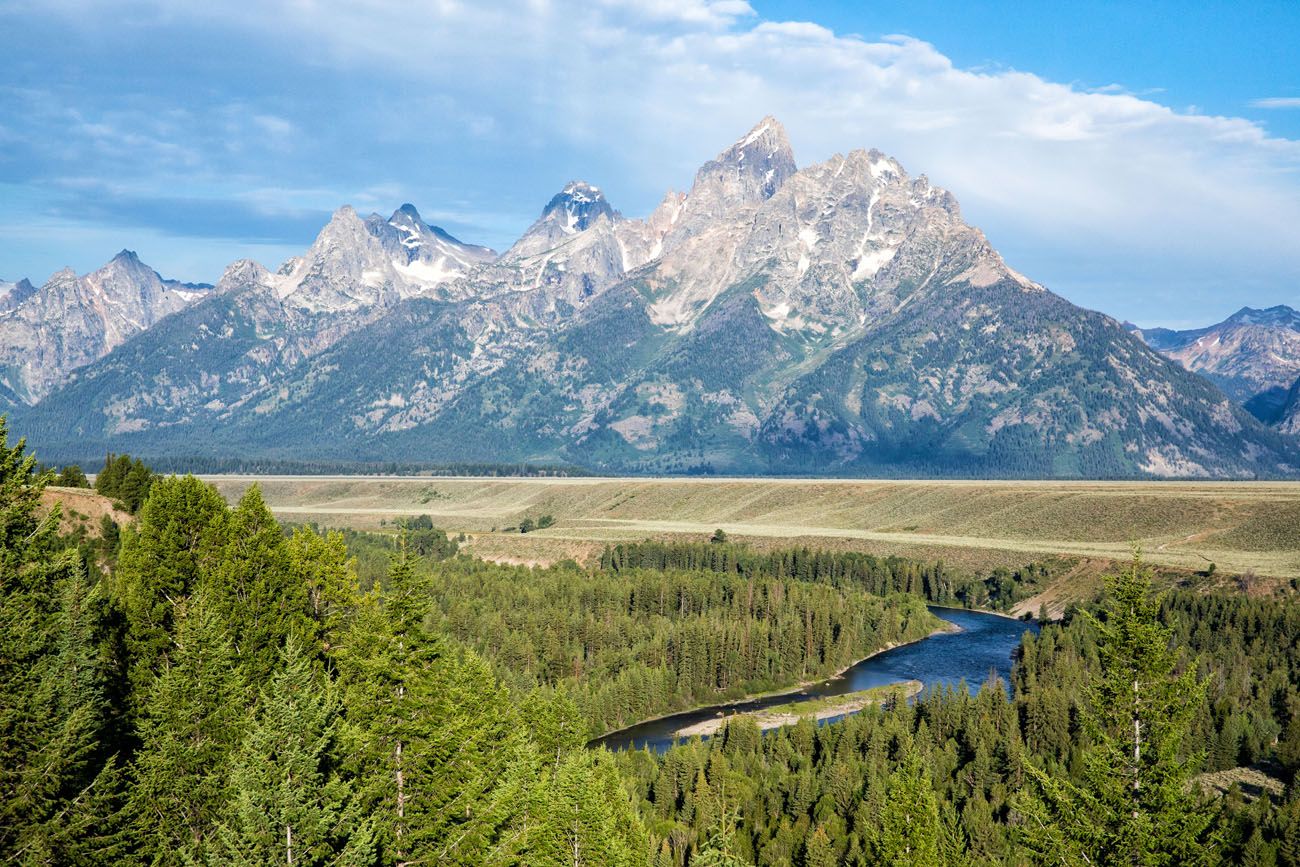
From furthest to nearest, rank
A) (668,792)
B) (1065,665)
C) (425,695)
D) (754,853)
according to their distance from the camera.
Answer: (1065,665) → (668,792) → (754,853) → (425,695)

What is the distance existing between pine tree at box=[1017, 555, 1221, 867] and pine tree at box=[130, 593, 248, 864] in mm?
25444

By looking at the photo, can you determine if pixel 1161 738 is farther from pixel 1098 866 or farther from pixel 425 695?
pixel 425 695

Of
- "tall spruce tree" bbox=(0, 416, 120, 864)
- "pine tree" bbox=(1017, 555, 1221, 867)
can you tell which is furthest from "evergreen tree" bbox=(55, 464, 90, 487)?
"pine tree" bbox=(1017, 555, 1221, 867)

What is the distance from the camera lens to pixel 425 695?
34.0 meters

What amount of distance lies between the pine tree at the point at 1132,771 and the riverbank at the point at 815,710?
6722 cm

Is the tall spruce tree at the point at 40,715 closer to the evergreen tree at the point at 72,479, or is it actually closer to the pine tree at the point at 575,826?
the pine tree at the point at 575,826

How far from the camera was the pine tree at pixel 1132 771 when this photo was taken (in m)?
30.5

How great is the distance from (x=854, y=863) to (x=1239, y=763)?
126 ft

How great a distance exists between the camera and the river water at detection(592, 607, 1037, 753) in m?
101

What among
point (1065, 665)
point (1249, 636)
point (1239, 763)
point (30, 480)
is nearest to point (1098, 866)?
point (30, 480)

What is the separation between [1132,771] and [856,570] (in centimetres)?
14601

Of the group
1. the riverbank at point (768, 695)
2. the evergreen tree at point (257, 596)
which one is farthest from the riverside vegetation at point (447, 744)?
the riverbank at point (768, 695)

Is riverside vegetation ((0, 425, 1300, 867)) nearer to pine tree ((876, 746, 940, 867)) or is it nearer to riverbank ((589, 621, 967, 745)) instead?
pine tree ((876, 746, 940, 867))

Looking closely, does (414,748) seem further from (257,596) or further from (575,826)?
(257,596)
